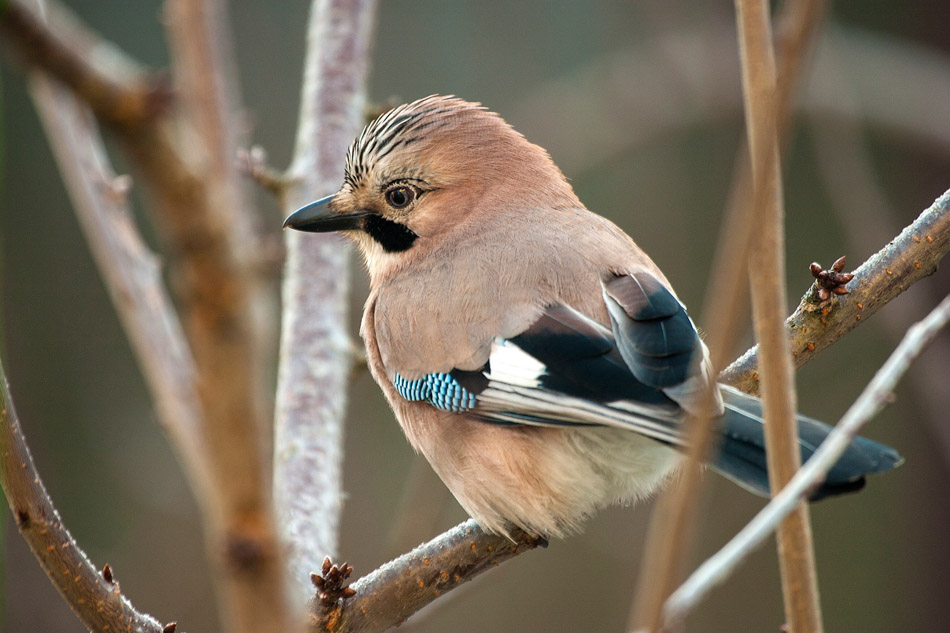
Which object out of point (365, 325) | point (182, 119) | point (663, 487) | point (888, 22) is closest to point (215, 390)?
point (182, 119)

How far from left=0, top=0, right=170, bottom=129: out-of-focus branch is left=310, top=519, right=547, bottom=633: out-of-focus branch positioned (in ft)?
4.77

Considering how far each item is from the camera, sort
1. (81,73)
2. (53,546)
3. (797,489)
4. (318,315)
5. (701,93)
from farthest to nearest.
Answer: (701,93) < (318,315) < (53,546) < (797,489) < (81,73)

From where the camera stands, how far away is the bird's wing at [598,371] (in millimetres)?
1979

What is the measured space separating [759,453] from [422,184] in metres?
1.48

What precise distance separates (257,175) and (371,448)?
2.66 metres

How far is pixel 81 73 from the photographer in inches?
27.6

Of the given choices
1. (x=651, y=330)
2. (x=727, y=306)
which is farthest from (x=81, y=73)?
(x=651, y=330)

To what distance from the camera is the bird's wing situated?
6.49 ft

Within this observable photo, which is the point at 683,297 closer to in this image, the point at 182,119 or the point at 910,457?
the point at 910,457

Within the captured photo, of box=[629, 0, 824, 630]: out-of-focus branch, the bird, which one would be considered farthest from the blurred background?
box=[629, 0, 824, 630]: out-of-focus branch

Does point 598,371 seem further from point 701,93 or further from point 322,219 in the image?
point 701,93

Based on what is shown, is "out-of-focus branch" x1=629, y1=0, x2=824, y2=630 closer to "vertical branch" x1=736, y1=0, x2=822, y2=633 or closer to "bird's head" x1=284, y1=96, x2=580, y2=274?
"vertical branch" x1=736, y1=0, x2=822, y2=633

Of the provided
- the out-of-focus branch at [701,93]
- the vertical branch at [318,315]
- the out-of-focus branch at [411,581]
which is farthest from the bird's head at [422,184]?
the out-of-focus branch at [701,93]

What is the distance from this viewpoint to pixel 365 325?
288cm
